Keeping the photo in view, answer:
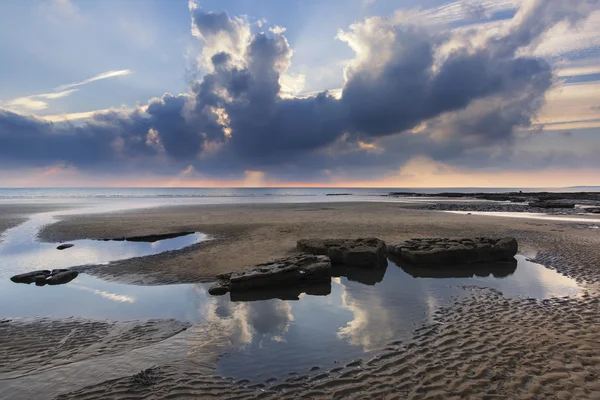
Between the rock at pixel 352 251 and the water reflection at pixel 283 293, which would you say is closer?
the water reflection at pixel 283 293

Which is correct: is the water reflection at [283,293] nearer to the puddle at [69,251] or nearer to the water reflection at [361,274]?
the water reflection at [361,274]

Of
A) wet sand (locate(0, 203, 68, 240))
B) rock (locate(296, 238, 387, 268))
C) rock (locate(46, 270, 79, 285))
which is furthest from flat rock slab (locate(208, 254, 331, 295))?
wet sand (locate(0, 203, 68, 240))

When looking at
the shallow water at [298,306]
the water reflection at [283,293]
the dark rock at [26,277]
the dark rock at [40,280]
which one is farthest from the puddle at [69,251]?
the water reflection at [283,293]

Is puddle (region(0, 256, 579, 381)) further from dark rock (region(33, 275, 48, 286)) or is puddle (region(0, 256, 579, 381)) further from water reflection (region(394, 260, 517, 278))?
dark rock (region(33, 275, 48, 286))

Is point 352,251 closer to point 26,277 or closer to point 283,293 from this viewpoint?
point 283,293

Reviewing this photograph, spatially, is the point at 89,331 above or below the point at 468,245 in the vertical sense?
below

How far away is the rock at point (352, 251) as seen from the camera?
51.1 ft

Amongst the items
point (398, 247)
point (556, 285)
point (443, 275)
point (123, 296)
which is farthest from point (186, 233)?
point (556, 285)

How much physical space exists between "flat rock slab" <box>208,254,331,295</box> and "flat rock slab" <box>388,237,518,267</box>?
5.00 m

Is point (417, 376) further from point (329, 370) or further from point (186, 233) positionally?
point (186, 233)

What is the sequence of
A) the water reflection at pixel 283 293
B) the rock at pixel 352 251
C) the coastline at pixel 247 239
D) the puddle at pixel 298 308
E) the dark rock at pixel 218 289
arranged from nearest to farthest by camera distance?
the puddle at pixel 298 308
the water reflection at pixel 283 293
the dark rock at pixel 218 289
the coastline at pixel 247 239
the rock at pixel 352 251

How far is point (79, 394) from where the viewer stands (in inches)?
232

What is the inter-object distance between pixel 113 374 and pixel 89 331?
2861 mm

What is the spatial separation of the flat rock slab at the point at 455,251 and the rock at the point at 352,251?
1299 mm
